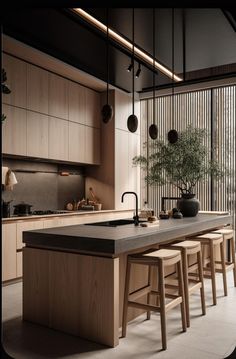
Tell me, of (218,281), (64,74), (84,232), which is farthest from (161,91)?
(84,232)

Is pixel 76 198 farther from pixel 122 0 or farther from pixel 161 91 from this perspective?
pixel 122 0

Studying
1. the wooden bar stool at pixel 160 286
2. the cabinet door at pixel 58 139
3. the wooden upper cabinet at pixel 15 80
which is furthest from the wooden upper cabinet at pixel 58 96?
the wooden bar stool at pixel 160 286

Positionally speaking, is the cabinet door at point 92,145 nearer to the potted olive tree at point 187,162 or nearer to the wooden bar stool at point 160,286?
the potted olive tree at point 187,162

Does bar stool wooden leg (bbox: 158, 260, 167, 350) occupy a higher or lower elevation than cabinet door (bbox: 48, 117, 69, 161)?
lower

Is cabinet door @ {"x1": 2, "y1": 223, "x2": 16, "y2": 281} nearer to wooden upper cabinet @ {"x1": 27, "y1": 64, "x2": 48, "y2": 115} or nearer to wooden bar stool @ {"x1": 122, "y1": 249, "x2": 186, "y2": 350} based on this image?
wooden upper cabinet @ {"x1": 27, "y1": 64, "x2": 48, "y2": 115}

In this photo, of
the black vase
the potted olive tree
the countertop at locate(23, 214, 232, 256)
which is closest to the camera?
the countertop at locate(23, 214, 232, 256)

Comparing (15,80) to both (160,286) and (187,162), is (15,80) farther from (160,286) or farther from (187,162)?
(160,286)

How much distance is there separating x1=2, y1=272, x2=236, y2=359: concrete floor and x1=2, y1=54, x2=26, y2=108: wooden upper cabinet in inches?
114

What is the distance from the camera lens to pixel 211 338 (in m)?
2.93

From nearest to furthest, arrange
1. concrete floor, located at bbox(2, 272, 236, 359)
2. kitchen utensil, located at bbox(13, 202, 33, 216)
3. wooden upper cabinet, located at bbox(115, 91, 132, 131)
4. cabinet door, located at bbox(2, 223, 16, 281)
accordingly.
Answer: concrete floor, located at bbox(2, 272, 236, 359) → cabinet door, located at bbox(2, 223, 16, 281) → kitchen utensil, located at bbox(13, 202, 33, 216) → wooden upper cabinet, located at bbox(115, 91, 132, 131)

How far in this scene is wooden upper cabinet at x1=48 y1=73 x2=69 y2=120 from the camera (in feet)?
18.9

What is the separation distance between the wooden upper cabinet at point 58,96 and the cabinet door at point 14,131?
66 cm

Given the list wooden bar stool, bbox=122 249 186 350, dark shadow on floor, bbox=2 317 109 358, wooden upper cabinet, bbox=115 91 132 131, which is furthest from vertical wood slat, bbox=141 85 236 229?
dark shadow on floor, bbox=2 317 109 358

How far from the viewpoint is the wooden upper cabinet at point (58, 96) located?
5770 mm
